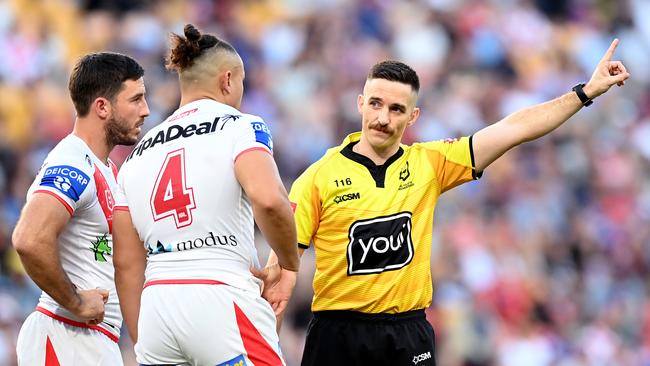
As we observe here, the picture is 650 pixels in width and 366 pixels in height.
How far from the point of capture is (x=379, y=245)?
7.65 meters

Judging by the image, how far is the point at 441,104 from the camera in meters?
17.4

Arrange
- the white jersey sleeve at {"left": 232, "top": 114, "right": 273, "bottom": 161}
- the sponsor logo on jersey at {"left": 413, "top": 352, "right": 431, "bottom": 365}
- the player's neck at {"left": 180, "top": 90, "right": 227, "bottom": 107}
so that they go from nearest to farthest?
the white jersey sleeve at {"left": 232, "top": 114, "right": 273, "bottom": 161} → the player's neck at {"left": 180, "top": 90, "right": 227, "bottom": 107} → the sponsor logo on jersey at {"left": 413, "top": 352, "right": 431, "bottom": 365}

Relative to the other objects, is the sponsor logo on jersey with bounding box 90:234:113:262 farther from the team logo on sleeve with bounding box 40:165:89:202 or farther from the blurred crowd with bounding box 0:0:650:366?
the blurred crowd with bounding box 0:0:650:366

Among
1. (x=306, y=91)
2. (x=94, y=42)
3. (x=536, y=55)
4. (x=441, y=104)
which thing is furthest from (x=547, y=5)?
(x=94, y=42)

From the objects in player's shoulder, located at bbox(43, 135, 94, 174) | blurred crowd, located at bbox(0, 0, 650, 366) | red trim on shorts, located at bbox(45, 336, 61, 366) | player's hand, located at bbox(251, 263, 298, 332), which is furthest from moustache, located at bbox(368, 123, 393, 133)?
blurred crowd, located at bbox(0, 0, 650, 366)

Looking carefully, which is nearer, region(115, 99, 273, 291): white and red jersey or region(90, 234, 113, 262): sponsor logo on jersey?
region(115, 99, 273, 291): white and red jersey

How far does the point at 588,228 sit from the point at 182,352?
10942 millimetres

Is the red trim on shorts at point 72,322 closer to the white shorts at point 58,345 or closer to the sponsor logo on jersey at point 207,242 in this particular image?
the white shorts at point 58,345

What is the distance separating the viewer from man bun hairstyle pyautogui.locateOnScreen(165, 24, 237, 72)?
680 cm

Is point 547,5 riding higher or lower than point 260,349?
higher

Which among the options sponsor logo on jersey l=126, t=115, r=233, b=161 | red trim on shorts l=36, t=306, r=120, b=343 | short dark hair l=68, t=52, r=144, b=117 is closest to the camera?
sponsor logo on jersey l=126, t=115, r=233, b=161

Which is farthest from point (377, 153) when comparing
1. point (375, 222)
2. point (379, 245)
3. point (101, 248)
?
point (101, 248)

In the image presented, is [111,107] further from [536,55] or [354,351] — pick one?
[536,55]

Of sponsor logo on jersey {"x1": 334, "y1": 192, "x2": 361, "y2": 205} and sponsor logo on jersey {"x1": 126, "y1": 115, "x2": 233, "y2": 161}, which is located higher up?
sponsor logo on jersey {"x1": 126, "y1": 115, "x2": 233, "y2": 161}
